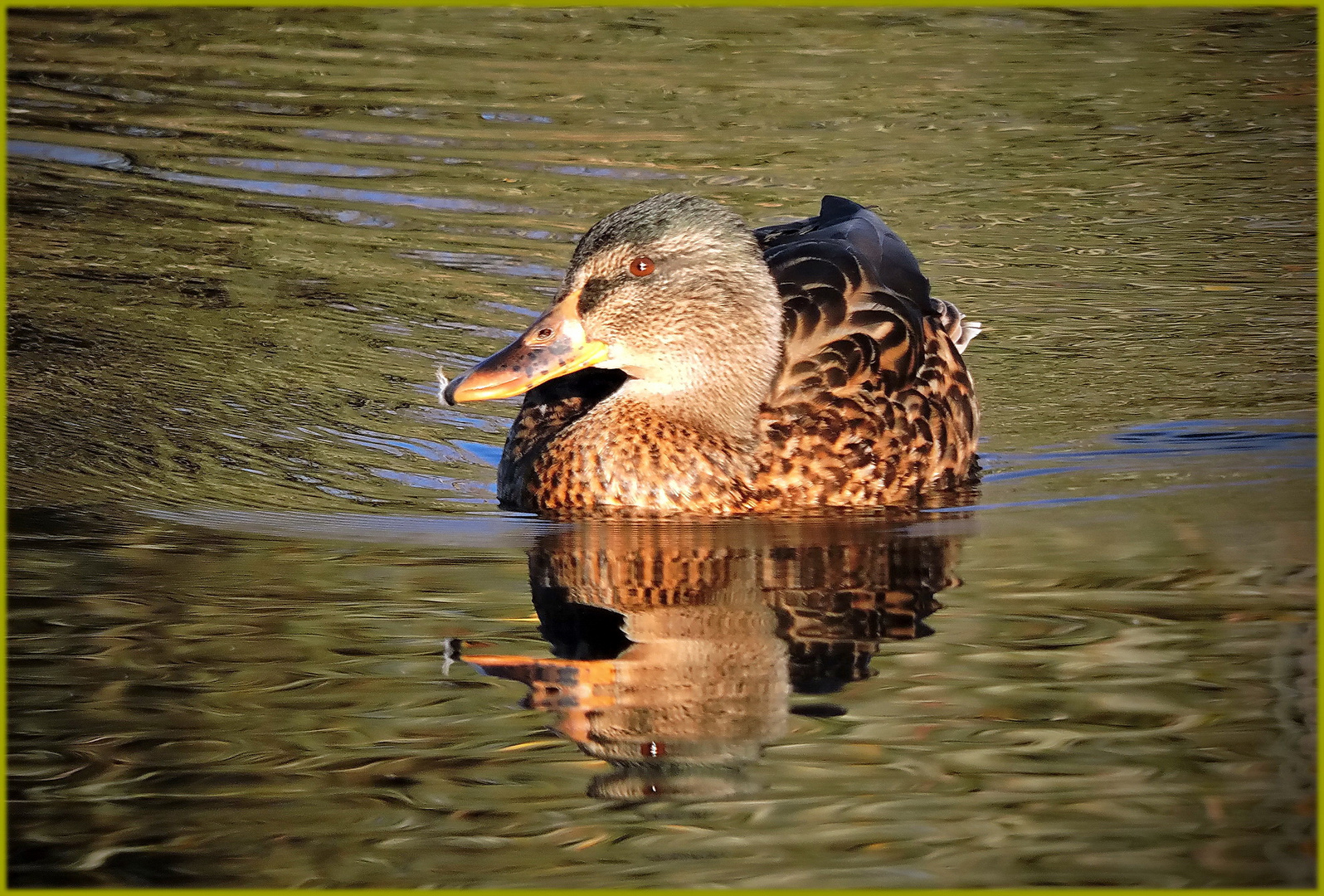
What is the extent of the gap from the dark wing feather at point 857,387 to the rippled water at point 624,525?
0.29 meters

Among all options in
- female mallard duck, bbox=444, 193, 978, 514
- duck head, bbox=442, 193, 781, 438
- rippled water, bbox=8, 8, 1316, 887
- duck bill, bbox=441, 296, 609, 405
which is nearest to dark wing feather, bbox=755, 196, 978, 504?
female mallard duck, bbox=444, 193, 978, 514

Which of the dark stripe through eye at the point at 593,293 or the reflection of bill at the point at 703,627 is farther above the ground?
the dark stripe through eye at the point at 593,293

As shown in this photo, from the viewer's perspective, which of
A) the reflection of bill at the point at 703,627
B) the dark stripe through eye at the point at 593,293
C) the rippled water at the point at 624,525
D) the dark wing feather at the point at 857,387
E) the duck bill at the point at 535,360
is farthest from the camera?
the dark wing feather at the point at 857,387

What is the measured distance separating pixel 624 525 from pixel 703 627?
1.55m

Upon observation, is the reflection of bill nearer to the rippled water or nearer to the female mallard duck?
the rippled water

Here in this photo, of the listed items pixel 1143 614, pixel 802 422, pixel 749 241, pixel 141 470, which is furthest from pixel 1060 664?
pixel 141 470

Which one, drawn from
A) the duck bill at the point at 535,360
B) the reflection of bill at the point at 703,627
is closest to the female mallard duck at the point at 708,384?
the duck bill at the point at 535,360

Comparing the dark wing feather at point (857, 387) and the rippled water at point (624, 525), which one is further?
the dark wing feather at point (857, 387)

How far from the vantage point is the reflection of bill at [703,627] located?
507 cm

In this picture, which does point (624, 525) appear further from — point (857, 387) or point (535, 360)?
point (857, 387)

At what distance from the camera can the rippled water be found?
4.62 metres

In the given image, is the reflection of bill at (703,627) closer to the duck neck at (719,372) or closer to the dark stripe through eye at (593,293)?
the duck neck at (719,372)

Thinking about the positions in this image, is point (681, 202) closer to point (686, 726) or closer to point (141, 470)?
point (141, 470)

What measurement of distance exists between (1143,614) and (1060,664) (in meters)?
0.57
